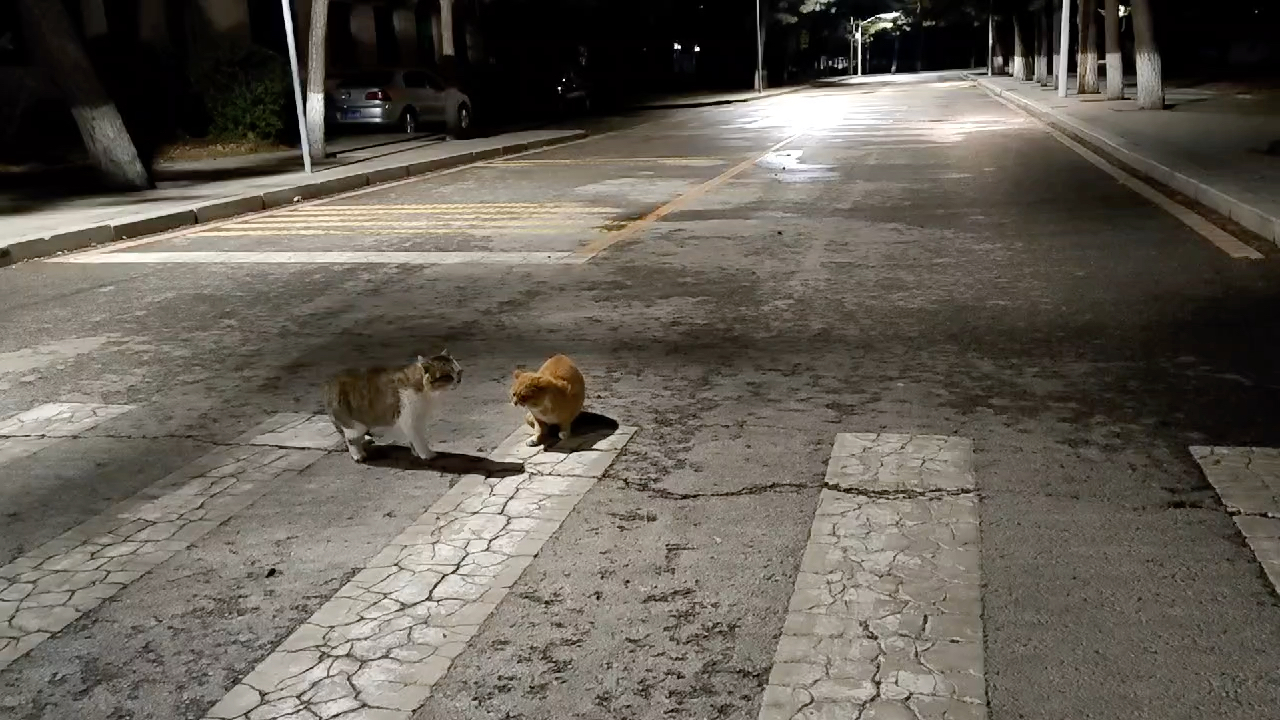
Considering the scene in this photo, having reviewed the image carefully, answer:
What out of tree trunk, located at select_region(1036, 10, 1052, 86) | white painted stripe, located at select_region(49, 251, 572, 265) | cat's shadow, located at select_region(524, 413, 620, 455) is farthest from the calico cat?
tree trunk, located at select_region(1036, 10, 1052, 86)

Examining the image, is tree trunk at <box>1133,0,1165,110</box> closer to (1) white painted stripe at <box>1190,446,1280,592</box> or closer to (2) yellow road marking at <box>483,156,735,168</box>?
(2) yellow road marking at <box>483,156,735,168</box>

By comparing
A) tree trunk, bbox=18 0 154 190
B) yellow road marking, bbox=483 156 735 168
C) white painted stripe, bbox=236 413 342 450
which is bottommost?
white painted stripe, bbox=236 413 342 450

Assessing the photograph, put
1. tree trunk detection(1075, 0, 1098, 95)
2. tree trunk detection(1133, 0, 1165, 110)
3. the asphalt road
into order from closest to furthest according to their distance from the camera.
Result: the asphalt road
tree trunk detection(1133, 0, 1165, 110)
tree trunk detection(1075, 0, 1098, 95)

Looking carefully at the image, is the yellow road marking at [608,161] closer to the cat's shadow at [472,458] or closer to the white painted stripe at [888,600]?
the cat's shadow at [472,458]

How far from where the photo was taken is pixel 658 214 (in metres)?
12.4

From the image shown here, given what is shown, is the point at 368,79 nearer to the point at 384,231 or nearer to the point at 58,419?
the point at 384,231

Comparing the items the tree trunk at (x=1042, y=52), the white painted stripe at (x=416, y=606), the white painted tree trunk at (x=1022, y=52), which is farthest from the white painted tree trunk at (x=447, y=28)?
the white painted tree trunk at (x=1022, y=52)

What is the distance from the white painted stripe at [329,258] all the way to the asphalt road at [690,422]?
71 mm

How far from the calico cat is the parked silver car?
21.5m

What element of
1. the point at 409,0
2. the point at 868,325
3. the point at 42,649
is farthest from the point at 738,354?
the point at 409,0

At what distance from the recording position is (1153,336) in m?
6.42

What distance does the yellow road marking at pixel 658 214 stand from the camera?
10.2 m

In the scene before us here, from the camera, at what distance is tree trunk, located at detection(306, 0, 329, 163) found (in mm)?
18922

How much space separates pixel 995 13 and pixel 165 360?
57123mm
